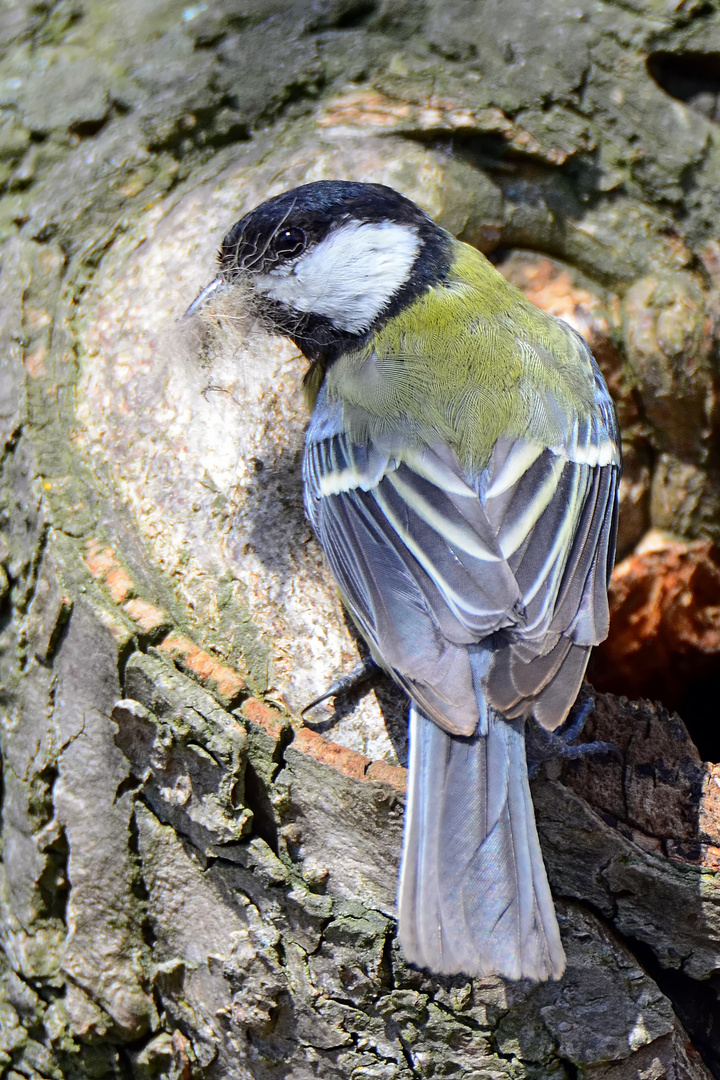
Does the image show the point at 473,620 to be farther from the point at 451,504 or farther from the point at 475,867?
the point at 475,867

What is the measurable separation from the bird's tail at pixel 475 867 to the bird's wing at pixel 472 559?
Result: 0.20 ft

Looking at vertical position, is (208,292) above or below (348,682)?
above

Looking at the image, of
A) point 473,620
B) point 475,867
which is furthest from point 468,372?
point 475,867

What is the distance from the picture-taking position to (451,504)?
5.03 ft

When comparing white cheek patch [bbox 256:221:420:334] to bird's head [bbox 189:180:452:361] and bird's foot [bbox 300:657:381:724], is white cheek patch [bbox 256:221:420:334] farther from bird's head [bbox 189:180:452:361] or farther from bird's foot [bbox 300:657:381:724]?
bird's foot [bbox 300:657:381:724]

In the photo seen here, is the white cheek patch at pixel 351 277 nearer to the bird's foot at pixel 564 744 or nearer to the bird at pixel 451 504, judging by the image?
the bird at pixel 451 504

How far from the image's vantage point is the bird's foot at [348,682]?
1.56 meters

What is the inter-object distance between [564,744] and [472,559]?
35 centimetres

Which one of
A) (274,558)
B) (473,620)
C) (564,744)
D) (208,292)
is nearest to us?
(473,620)

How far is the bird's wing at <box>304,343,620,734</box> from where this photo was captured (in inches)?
53.2

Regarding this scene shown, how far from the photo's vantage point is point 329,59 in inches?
88.2

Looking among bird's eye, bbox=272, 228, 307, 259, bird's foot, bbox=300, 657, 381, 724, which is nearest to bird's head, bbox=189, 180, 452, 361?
bird's eye, bbox=272, 228, 307, 259

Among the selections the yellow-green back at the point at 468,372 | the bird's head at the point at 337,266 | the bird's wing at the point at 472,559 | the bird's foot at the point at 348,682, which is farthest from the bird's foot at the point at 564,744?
the bird's head at the point at 337,266

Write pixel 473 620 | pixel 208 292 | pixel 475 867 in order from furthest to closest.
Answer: pixel 208 292
pixel 473 620
pixel 475 867
